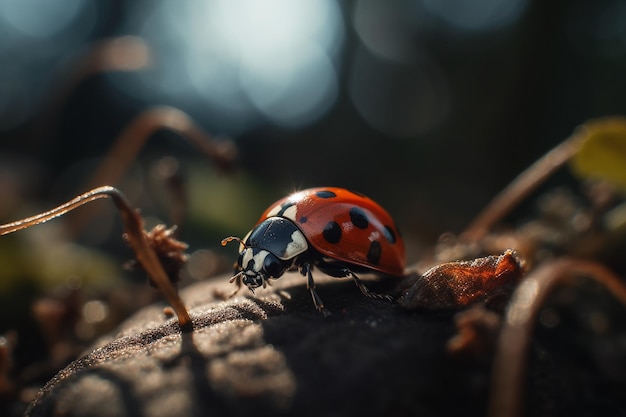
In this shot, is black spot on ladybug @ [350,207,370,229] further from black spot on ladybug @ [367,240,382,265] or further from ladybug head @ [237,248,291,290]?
ladybug head @ [237,248,291,290]

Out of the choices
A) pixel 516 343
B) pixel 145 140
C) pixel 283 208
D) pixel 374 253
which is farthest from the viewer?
pixel 145 140

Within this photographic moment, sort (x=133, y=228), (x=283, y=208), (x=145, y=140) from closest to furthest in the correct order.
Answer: (x=133, y=228)
(x=283, y=208)
(x=145, y=140)

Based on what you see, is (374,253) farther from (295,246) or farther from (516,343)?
(516,343)

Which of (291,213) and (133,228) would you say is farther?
(291,213)

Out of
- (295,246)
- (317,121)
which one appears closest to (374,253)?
(295,246)

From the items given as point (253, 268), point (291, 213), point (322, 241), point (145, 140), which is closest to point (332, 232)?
point (322, 241)

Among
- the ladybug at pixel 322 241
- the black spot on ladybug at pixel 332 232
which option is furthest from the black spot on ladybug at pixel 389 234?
the black spot on ladybug at pixel 332 232

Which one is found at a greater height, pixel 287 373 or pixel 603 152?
pixel 287 373
